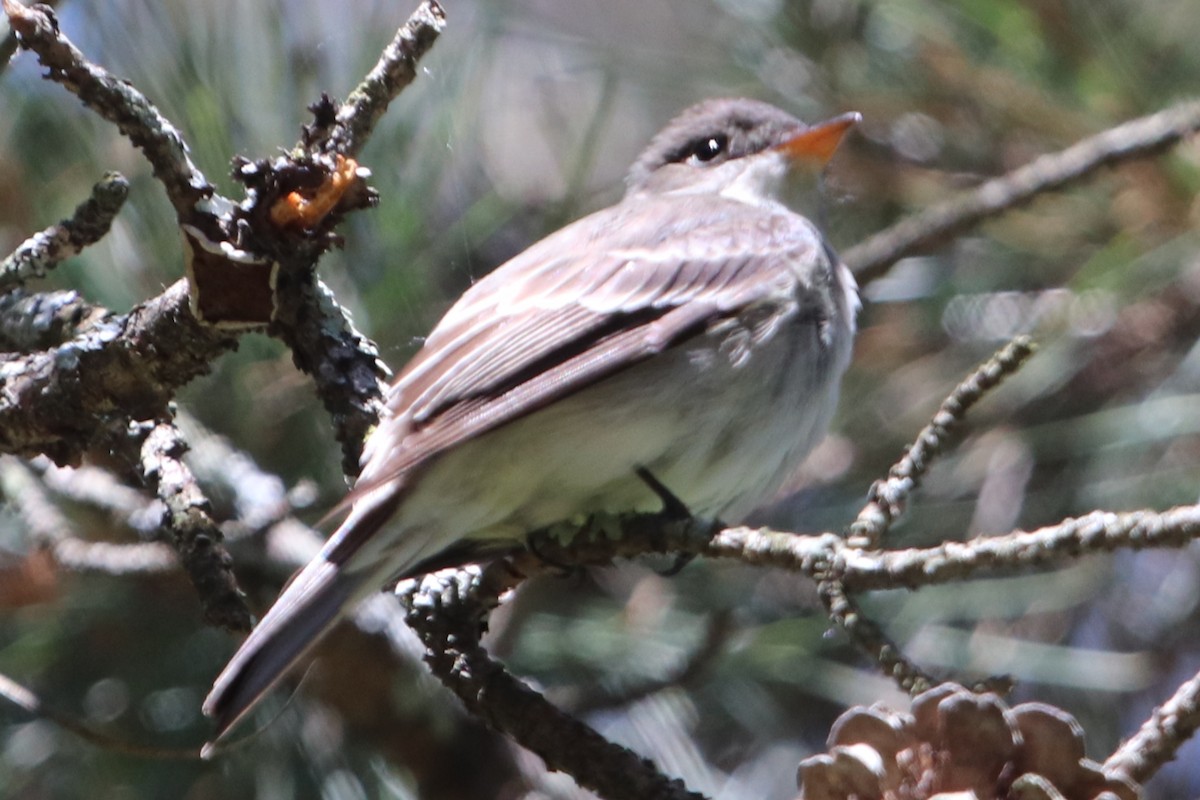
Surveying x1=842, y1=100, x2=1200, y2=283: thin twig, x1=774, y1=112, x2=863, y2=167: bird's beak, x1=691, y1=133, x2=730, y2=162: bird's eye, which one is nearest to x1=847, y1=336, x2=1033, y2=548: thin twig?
x1=842, y1=100, x2=1200, y2=283: thin twig

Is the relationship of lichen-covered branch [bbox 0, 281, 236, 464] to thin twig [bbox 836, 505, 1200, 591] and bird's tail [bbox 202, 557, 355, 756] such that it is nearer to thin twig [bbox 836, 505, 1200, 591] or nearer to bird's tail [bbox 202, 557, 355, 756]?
bird's tail [bbox 202, 557, 355, 756]

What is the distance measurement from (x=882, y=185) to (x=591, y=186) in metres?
0.68

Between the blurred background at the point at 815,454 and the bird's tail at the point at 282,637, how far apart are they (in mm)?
621

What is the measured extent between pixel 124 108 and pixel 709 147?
1585mm

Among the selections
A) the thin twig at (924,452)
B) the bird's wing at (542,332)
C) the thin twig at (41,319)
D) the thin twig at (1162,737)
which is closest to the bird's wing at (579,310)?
the bird's wing at (542,332)

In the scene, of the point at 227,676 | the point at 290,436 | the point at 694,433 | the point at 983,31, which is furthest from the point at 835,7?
the point at 227,676

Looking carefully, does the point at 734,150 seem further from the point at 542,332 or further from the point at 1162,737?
the point at 1162,737

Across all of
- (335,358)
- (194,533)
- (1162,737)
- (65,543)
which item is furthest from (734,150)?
(1162,737)

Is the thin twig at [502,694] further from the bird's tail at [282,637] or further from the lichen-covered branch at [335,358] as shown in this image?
the lichen-covered branch at [335,358]

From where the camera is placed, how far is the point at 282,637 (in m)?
1.70

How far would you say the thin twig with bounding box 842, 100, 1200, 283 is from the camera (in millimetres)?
2227

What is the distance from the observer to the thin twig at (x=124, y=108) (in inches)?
56.2

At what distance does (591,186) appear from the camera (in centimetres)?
318

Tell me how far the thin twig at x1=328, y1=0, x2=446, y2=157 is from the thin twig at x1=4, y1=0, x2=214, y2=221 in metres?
0.16
